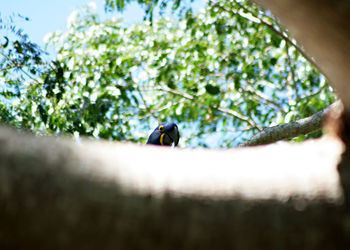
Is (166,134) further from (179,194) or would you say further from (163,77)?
(179,194)

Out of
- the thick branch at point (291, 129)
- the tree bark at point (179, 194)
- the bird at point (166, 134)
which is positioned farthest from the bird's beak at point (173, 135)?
the tree bark at point (179, 194)

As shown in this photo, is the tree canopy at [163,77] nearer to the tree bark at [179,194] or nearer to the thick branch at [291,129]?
the thick branch at [291,129]

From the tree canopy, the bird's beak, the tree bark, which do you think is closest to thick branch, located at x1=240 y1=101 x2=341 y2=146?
the tree canopy

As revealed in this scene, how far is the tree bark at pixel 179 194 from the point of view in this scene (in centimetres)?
51

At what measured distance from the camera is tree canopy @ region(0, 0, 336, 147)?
2705 mm

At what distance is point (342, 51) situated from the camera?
1.88 ft

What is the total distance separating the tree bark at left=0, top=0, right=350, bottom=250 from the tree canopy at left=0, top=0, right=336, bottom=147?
1675mm

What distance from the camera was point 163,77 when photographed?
4438 mm

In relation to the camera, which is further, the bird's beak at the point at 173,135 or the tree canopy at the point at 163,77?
the bird's beak at the point at 173,135

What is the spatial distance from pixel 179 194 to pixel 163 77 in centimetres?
394

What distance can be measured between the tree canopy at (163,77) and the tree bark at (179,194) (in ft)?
5.50

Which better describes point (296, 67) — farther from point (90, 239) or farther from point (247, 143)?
point (90, 239)

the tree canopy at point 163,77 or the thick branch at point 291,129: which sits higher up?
the tree canopy at point 163,77

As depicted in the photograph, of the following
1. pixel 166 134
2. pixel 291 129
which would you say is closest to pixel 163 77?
pixel 166 134
